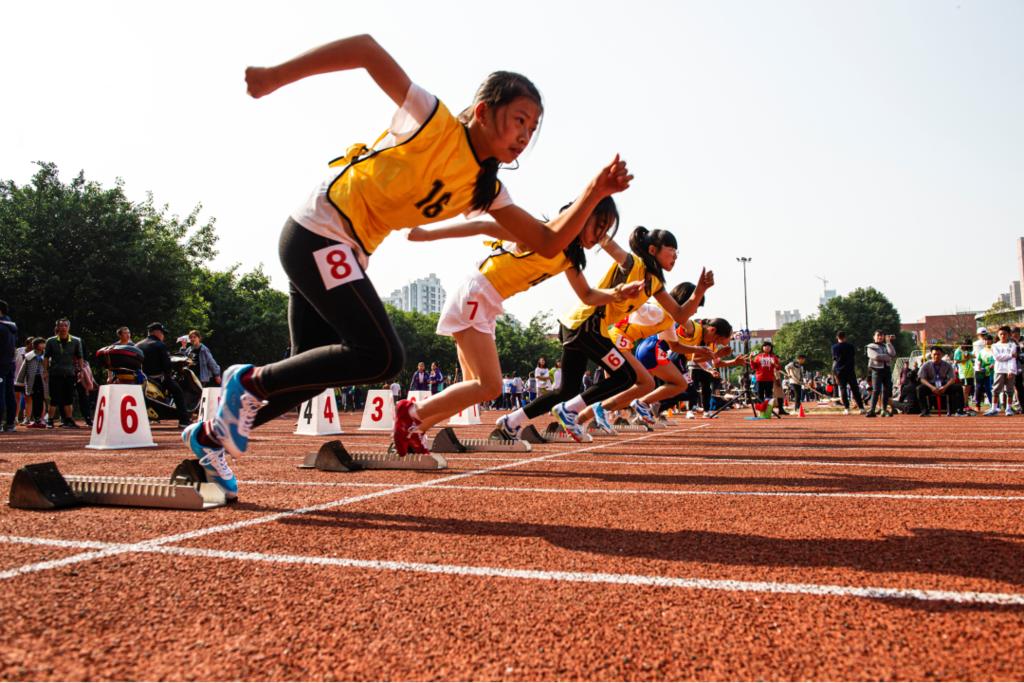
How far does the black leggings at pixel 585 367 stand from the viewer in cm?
789

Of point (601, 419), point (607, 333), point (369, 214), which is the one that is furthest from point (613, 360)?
point (369, 214)

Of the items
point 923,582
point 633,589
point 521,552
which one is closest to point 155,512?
point 521,552

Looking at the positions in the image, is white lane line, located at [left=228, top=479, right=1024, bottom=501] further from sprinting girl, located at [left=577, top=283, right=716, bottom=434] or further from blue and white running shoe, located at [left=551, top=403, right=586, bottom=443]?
sprinting girl, located at [left=577, top=283, right=716, bottom=434]

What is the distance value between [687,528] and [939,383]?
17236mm

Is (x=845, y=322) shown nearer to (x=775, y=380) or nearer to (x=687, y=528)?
(x=775, y=380)

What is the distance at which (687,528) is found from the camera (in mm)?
2971

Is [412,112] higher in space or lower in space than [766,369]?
higher

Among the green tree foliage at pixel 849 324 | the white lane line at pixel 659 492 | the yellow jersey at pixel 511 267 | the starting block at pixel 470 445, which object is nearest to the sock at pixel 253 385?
the white lane line at pixel 659 492

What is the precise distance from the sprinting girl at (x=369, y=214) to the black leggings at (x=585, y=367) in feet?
14.1

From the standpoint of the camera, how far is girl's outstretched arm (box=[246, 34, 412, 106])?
2.93 metres

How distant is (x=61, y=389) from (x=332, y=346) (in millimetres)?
12542

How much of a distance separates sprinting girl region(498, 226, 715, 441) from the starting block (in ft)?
2.92

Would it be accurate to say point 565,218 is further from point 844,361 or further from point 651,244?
point 844,361

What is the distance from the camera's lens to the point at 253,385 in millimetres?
3271
